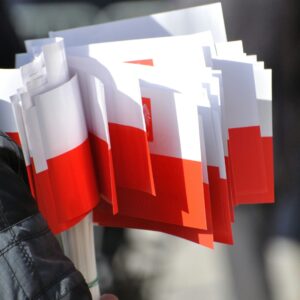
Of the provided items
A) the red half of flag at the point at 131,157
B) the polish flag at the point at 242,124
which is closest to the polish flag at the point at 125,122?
the red half of flag at the point at 131,157

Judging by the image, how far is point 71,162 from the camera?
65cm

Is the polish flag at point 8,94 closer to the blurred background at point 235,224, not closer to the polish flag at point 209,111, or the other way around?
the polish flag at point 209,111

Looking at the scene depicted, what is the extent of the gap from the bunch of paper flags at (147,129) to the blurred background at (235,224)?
0.87 feet

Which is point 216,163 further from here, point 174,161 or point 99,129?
point 99,129

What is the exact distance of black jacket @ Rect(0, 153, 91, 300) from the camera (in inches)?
19.9

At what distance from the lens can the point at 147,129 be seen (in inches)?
26.7

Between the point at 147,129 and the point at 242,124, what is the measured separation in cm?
A: 14

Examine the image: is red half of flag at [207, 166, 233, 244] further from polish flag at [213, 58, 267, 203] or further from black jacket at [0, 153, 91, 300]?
black jacket at [0, 153, 91, 300]

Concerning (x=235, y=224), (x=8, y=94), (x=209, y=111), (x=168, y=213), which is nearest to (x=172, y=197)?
(x=168, y=213)

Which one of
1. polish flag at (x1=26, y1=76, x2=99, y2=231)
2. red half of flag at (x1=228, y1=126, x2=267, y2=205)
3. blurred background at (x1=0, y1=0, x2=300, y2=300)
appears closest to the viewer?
polish flag at (x1=26, y1=76, x2=99, y2=231)

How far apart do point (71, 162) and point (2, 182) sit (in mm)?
135

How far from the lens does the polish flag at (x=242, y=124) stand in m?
0.71

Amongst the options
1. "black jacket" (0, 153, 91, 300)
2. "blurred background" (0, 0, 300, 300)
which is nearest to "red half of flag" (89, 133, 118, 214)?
"black jacket" (0, 153, 91, 300)

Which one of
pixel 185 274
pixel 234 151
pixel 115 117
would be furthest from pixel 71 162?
pixel 185 274
